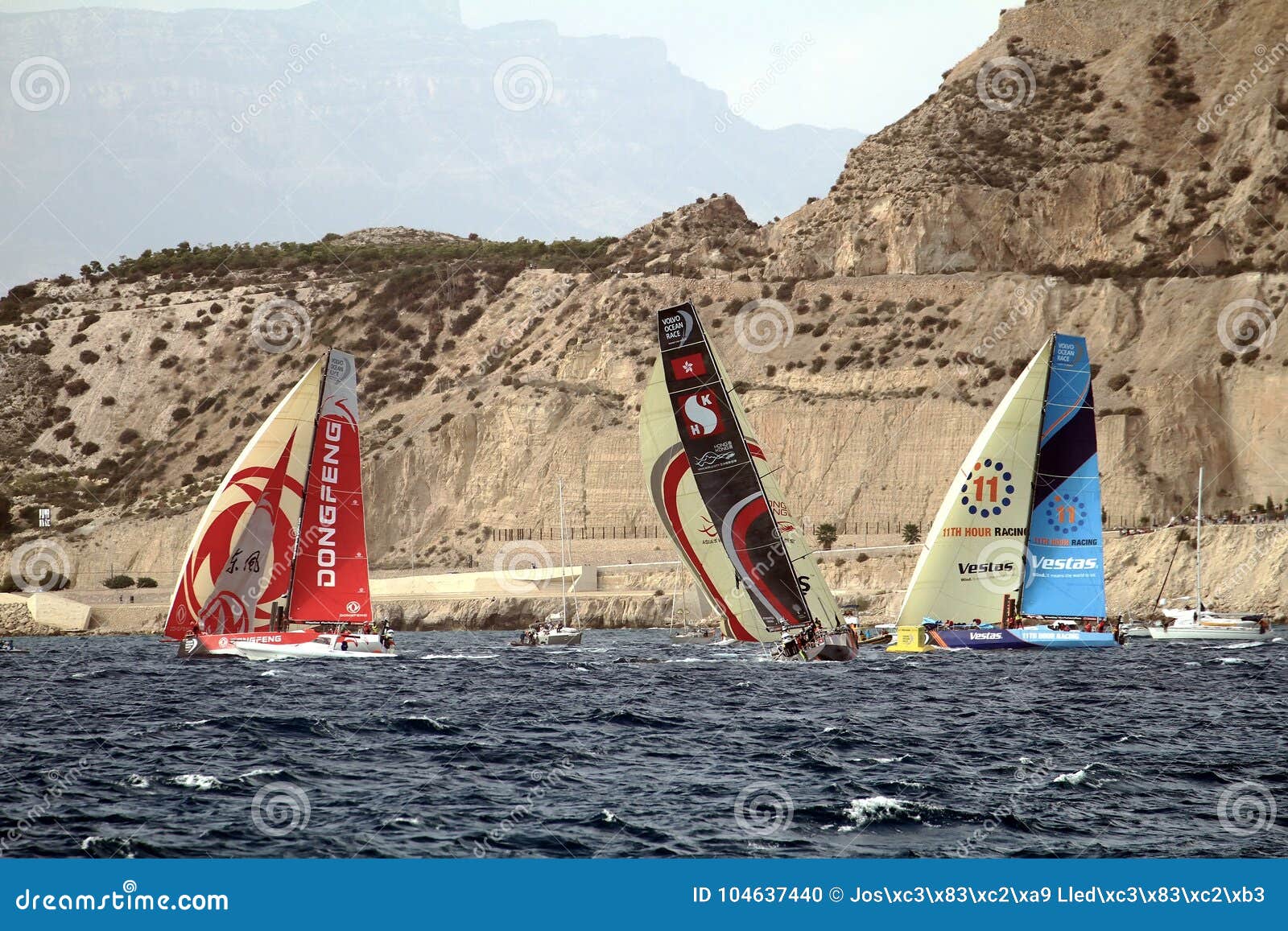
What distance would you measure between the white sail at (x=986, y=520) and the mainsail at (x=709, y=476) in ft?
27.1

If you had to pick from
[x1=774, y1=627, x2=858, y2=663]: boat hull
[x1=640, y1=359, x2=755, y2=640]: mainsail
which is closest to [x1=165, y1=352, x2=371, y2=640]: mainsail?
[x1=640, y1=359, x2=755, y2=640]: mainsail

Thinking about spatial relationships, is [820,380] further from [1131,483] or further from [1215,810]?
[1215,810]

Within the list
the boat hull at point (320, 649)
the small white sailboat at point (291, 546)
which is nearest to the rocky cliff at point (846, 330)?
the boat hull at point (320, 649)

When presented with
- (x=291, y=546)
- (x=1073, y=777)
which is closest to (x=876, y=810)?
(x=1073, y=777)

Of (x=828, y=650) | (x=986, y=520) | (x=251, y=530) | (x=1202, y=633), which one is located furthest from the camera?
(x=1202, y=633)

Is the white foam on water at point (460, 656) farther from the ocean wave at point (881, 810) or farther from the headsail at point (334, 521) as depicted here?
the ocean wave at point (881, 810)

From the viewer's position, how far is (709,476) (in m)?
41.2

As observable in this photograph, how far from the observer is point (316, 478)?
1850 inches

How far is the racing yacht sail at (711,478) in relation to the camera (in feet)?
135

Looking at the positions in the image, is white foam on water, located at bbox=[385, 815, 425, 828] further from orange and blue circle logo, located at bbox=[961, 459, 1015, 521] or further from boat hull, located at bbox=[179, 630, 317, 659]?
orange and blue circle logo, located at bbox=[961, 459, 1015, 521]

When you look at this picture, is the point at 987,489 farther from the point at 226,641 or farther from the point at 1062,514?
the point at 226,641

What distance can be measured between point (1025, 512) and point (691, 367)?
1423 cm

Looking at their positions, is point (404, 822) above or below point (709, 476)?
below

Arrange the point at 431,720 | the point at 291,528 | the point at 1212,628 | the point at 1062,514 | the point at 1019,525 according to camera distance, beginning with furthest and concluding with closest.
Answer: the point at 1212,628, the point at 1062,514, the point at 1019,525, the point at 291,528, the point at 431,720
